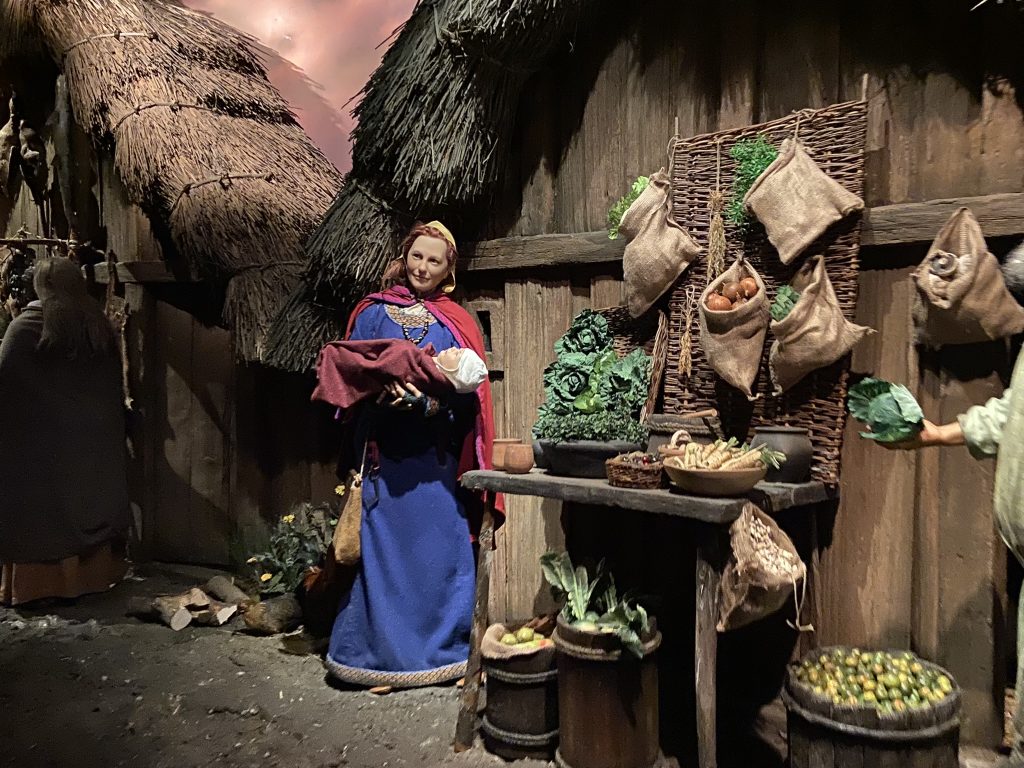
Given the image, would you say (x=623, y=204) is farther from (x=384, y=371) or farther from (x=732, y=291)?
(x=384, y=371)

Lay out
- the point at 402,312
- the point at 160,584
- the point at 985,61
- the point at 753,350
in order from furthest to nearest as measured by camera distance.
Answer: the point at 160,584
the point at 402,312
the point at 753,350
the point at 985,61

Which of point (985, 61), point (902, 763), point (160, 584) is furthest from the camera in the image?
point (160, 584)

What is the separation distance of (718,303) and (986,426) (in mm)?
886

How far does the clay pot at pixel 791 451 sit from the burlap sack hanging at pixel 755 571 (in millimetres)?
217

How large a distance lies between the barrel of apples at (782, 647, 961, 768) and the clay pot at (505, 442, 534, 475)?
0.98m

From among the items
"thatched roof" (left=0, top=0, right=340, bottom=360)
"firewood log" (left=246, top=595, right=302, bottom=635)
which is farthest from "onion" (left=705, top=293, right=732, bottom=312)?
"firewood log" (left=246, top=595, right=302, bottom=635)

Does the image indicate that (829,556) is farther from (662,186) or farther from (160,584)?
(160,584)

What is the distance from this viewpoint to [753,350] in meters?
2.42

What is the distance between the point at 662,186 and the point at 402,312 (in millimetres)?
1070

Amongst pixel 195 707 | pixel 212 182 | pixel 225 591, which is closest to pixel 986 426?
pixel 195 707

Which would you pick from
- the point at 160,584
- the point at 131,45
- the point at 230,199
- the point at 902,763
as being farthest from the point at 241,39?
the point at 902,763

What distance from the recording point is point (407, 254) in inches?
120

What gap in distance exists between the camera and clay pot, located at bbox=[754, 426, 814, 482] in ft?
7.55

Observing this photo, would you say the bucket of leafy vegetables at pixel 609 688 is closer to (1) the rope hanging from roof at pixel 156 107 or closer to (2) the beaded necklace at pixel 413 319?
(2) the beaded necklace at pixel 413 319
